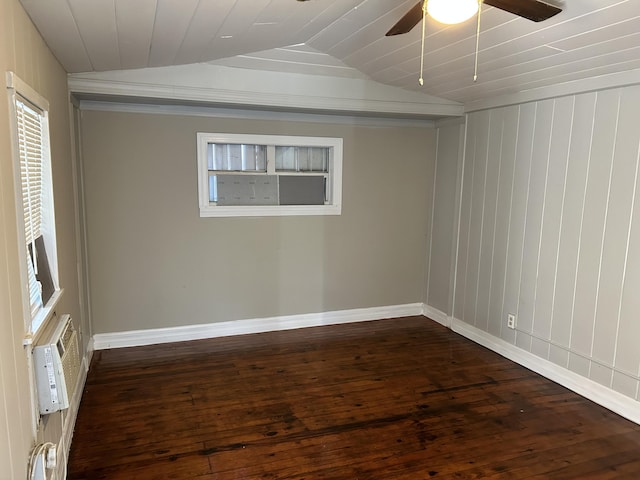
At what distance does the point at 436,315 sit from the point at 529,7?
3558 mm

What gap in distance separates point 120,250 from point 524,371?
3572mm

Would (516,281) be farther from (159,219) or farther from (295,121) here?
(159,219)

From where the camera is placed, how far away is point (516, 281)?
12.6 ft

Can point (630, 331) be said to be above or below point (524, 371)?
above

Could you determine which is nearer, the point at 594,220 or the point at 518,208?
the point at 594,220

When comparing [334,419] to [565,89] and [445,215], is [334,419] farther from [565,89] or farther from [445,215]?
[565,89]

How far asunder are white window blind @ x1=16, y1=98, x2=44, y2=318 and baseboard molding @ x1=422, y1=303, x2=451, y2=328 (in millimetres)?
3751

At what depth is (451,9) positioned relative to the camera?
1781 millimetres

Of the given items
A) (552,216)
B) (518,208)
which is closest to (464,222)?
(518,208)

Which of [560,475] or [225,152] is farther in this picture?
[225,152]

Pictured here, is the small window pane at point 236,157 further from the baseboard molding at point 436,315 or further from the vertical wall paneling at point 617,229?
the vertical wall paneling at point 617,229

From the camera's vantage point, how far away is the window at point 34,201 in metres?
1.76

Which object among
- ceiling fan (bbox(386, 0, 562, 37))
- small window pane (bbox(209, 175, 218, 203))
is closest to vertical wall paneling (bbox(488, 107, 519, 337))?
ceiling fan (bbox(386, 0, 562, 37))

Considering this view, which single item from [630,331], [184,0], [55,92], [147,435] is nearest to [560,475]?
[630,331]
